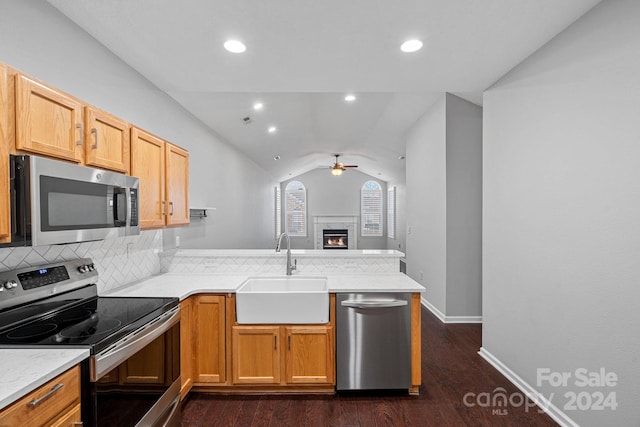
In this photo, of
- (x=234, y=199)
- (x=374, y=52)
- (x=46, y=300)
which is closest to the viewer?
(x=46, y=300)

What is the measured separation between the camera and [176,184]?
8.71 feet

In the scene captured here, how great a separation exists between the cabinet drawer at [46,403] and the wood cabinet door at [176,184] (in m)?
1.45

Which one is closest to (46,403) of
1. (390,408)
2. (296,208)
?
(390,408)

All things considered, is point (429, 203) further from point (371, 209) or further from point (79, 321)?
point (371, 209)

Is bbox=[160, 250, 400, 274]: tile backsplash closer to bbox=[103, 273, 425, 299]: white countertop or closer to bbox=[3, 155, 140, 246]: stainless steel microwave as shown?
bbox=[103, 273, 425, 299]: white countertop

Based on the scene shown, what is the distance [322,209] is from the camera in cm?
1120

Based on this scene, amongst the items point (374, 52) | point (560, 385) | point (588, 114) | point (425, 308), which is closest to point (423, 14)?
point (374, 52)

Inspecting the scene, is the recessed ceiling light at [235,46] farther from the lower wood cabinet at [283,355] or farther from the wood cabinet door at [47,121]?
the lower wood cabinet at [283,355]

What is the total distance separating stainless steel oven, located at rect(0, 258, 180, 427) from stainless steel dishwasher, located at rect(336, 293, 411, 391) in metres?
1.21

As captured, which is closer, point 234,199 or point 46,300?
point 46,300

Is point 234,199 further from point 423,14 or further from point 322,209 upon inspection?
point 322,209

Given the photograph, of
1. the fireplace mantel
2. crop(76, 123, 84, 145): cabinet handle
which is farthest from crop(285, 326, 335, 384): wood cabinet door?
the fireplace mantel

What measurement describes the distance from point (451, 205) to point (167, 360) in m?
3.52

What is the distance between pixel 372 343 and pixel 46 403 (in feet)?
6.33
